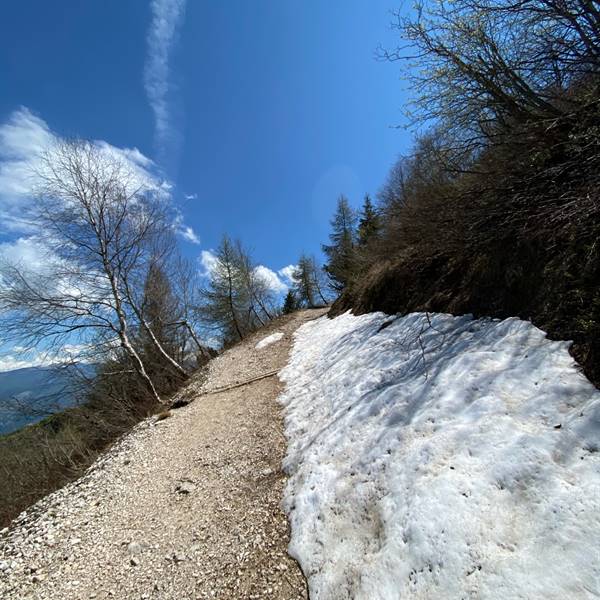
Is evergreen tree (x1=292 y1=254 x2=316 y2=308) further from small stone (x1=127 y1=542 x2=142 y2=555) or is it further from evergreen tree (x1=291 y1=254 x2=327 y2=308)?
small stone (x1=127 y1=542 x2=142 y2=555)

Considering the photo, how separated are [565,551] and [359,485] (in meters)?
1.76

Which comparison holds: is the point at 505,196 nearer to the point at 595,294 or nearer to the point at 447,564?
the point at 595,294

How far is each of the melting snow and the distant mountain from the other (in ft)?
29.7

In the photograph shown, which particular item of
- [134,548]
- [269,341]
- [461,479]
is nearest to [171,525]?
[134,548]

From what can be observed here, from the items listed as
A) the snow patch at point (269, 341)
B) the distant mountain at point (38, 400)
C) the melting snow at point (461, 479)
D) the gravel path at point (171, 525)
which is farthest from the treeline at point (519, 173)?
the distant mountain at point (38, 400)

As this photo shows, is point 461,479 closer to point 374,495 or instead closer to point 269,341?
point 374,495

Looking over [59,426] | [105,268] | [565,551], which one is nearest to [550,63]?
[565,551]

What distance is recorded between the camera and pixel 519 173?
166 inches

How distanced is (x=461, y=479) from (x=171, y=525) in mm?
3700

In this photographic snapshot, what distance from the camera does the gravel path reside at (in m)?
2.92

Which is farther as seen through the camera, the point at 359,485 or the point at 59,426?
the point at 59,426

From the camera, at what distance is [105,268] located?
9852mm

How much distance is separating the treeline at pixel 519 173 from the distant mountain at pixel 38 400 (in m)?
10.9

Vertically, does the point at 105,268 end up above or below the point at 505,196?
above
